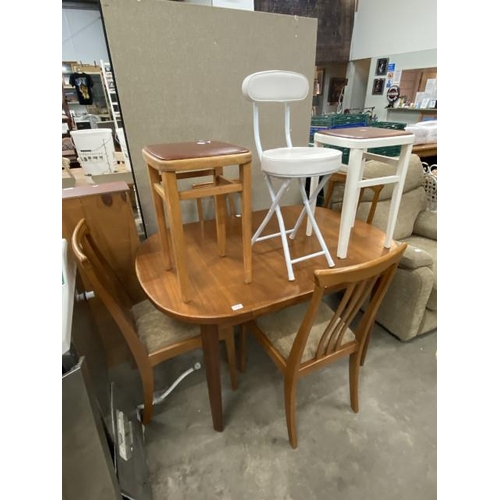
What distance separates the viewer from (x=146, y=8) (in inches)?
49.2

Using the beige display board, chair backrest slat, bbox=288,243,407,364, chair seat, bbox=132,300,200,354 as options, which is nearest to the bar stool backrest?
the beige display board

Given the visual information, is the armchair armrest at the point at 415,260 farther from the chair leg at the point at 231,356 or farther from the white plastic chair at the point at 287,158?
the chair leg at the point at 231,356

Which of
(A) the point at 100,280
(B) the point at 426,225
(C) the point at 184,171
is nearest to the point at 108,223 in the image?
(A) the point at 100,280

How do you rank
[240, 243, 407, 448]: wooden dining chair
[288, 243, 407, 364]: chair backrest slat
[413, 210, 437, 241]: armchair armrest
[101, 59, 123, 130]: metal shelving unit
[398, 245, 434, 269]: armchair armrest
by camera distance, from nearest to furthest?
[288, 243, 407, 364]: chair backrest slat, [240, 243, 407, 448]: wooden dining chair, [101, 59, 123, 130]: metal shelving unit, [398, 245, 434, 269]: armchair armrest, [413, 210, 437, 241]: armchair armrest

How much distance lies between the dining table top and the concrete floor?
72 cm

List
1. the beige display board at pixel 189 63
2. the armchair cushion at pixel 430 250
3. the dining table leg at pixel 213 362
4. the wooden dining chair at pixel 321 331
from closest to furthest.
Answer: the wooden dining chair at pixel 321 331
the dining table leg at pixel 213 362
the beige display board at pixel 189 63
the armchair cushion at pixel 430 250

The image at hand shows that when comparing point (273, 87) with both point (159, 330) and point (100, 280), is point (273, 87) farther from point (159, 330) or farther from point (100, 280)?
point (159, 330)

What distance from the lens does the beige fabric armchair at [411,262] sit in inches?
62.6

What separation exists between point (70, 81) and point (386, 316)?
534cm

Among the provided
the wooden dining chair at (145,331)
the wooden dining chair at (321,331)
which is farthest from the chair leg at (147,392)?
the wooden dining chair at (321,331)

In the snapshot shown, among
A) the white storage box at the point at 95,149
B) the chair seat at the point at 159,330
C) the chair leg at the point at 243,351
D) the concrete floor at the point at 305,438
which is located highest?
the white storage box at the point at 95,149

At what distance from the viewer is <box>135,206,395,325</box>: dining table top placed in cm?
98

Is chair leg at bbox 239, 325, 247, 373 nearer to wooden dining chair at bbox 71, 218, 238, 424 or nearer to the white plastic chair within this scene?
wooden dining chair at bbox 71, 218, 238, 424

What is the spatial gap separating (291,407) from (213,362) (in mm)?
391
